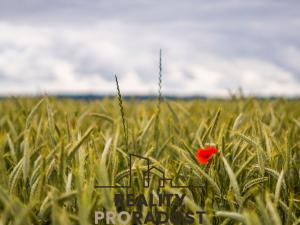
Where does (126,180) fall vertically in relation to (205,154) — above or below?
below

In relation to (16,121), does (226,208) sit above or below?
below

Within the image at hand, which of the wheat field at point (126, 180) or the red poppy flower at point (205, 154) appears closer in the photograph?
the wheat field at point (126, 180)

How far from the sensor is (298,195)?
7.78 ft

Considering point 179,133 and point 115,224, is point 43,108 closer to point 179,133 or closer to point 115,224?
point 179,133

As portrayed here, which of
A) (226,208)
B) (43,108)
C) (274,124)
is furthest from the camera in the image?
(43,108)

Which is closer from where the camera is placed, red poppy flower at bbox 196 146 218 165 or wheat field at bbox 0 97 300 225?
wheat field at bbox 0 97 300 225

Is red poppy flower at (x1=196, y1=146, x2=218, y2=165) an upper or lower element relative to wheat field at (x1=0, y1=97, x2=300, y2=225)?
upper

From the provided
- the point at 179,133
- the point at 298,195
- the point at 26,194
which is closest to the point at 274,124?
the point at 179,133

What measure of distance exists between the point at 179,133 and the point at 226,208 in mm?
1415

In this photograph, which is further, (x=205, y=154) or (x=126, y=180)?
(x=126, y=180)

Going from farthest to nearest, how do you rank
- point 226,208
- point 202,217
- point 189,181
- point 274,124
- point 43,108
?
point 43,108 < point 274,124 < point 189,181 < point 226,208 < point 202,217

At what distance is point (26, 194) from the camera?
200 centimetres

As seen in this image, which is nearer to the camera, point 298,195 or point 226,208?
point 226,208

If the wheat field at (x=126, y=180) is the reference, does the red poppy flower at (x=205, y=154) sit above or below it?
above
